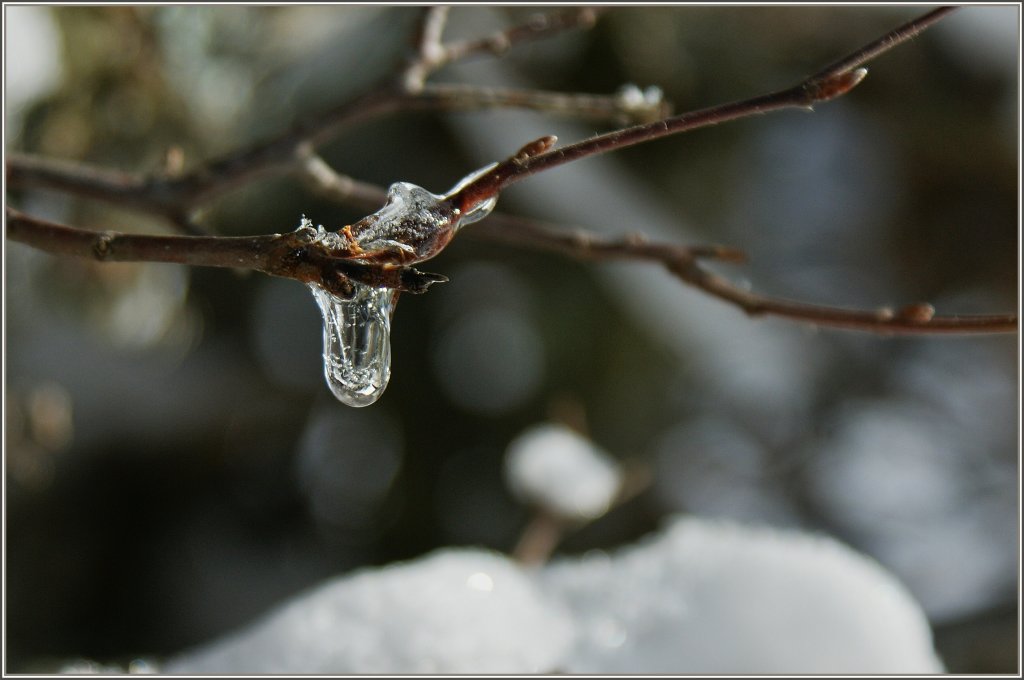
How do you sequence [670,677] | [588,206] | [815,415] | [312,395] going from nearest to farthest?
[670,677] → [588,206] → [312,395] → [815,415]

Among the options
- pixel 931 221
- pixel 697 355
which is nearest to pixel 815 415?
pixel 697 355

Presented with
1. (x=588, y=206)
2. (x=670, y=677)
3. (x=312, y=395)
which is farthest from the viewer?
(x=312, y=395)

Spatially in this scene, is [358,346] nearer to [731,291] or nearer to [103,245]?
[103,245]

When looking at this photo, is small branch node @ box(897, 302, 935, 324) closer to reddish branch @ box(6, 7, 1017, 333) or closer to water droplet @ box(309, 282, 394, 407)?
reddish branch @ box(6, 7, 1017, 333)

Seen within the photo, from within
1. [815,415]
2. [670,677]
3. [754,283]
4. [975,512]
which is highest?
[754,283]

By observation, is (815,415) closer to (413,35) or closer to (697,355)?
(697,355)

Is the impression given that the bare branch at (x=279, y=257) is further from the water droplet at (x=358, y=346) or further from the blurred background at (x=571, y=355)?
the blurred background at (x=571, y=355)
